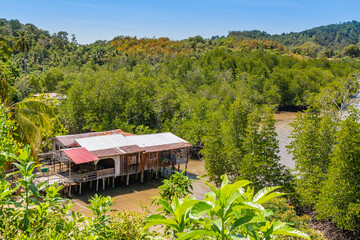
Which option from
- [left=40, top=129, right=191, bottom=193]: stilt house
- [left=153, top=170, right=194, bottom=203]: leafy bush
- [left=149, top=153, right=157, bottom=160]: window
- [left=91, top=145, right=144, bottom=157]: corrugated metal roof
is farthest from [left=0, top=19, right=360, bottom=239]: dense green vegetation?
[left=149, top=153, right=157, bottom=160]: window

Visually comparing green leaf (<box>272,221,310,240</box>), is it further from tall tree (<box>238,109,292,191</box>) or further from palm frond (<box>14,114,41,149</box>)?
tall tree (<box>238,109,292,191</box>)

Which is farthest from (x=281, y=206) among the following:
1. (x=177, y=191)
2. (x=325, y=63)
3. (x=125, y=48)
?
(x=125, y=48)

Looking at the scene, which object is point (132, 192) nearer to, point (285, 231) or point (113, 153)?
point (113, 153)

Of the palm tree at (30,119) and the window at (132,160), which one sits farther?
the window at (132,160)

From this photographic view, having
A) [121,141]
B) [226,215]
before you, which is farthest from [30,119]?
[121,141]

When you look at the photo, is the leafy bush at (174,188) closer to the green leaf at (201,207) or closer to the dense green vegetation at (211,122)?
the dense green vegetation at (211,122)

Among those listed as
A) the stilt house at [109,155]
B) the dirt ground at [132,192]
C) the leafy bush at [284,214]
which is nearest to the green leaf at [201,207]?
the leafy bush at [284,214]

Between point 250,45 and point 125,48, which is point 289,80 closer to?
point 250,45
